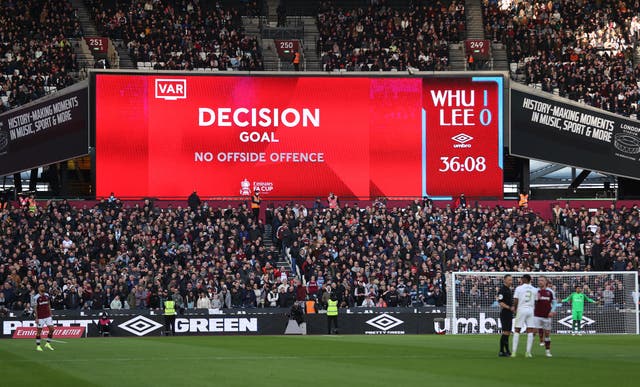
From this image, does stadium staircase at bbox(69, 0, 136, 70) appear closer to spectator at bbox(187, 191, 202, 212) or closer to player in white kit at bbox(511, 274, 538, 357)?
spectator at bbox(187, 191, 202, 212)

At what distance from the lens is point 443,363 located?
25031 mm

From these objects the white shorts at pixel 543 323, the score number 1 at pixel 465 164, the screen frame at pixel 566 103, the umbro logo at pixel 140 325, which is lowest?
the umbro logo at pixel 140 325

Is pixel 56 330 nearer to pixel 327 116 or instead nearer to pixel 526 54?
pixel 327 116

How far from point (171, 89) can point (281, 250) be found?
9.88m

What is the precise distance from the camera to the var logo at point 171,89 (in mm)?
55375

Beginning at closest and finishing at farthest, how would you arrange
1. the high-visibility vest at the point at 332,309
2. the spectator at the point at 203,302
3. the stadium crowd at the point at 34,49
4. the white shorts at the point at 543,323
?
1. the white shorts at the point at 543,323
2. the high-visibility vest at the point at 332,309
3. the spectator at the point at 203,302
4. the stadium crowd at the point at 34,49

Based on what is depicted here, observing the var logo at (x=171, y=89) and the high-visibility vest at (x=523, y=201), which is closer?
the var logo at (x=171, y=89)

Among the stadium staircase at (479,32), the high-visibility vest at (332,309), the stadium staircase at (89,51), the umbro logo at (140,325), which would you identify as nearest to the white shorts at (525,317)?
the high-visibility vest at (332,309)

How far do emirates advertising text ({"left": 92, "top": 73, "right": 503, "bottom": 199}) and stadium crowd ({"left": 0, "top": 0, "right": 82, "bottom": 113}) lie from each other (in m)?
6.04

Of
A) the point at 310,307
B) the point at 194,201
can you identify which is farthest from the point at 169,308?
the point at 194,201

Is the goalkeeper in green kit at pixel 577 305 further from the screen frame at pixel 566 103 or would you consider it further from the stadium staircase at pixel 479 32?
the stadium staircase at pixel 479 32

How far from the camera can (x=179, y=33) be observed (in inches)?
2351

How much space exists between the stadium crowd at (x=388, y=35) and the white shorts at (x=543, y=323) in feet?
104

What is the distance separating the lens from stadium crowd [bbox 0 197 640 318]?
1821 inches
